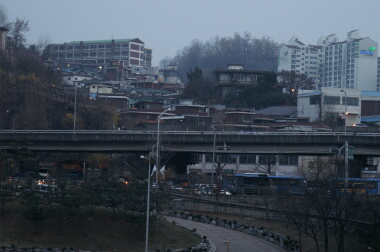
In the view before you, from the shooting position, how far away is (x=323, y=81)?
115 meters

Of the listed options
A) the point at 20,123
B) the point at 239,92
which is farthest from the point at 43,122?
the point at 239,92

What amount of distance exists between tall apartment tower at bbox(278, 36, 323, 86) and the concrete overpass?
3023 inches

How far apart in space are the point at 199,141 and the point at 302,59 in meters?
80.1

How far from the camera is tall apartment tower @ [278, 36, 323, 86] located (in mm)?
117125

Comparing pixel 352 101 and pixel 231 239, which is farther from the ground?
pixel 352 101

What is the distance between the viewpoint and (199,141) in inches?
1652

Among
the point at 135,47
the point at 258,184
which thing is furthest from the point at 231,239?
the point at 135,47

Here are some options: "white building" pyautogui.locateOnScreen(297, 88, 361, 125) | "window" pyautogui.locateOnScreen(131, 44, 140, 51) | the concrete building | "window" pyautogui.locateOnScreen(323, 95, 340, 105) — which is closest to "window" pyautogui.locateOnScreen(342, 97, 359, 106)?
"white building" pyautogui.locateOnScreen(297, 88, 361, 125)

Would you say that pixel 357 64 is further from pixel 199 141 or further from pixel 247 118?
pixel 199 141

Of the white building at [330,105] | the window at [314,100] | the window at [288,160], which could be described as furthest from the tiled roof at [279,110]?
the window at [288,160]

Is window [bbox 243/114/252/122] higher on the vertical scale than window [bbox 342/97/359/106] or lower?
lower

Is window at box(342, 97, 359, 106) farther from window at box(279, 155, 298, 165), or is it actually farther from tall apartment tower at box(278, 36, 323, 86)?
tall apartment tower at box(278, 36, 323, 86)

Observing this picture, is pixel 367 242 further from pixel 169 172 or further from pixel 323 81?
pixel 323 81

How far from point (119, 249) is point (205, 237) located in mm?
3509
